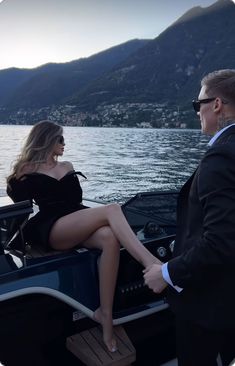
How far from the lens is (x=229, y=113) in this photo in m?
1.44

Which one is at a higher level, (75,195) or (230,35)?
(230,35)

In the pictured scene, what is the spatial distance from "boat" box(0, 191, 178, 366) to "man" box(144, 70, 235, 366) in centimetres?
86

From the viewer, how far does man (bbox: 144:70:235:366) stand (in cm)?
133

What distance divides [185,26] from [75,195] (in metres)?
64.1

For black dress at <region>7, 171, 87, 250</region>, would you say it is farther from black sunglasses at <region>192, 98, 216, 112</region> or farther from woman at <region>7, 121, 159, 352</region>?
black sunglasses at <region>192, 98, 216, 112</region>

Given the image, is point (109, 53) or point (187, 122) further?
point (109, 53)

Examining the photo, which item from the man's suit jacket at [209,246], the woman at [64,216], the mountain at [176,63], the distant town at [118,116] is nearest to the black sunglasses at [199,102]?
the man's suit jacket at [209,246]

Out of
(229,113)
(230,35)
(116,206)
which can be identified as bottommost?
(116,206)

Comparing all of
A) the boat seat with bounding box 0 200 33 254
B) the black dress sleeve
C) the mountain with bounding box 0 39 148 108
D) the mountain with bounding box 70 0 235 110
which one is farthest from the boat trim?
the mountain with bounding box 0 39 148 108

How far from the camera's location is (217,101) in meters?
1.44

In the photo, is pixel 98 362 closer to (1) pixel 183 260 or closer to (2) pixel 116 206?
(2) pixel 116 206

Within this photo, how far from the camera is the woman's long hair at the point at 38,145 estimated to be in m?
2.70

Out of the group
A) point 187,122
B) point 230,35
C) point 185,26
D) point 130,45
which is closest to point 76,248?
point 230,35

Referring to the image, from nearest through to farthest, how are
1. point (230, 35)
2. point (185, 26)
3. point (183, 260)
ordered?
point (183, 260), point (230, 35), point (185, 26)
